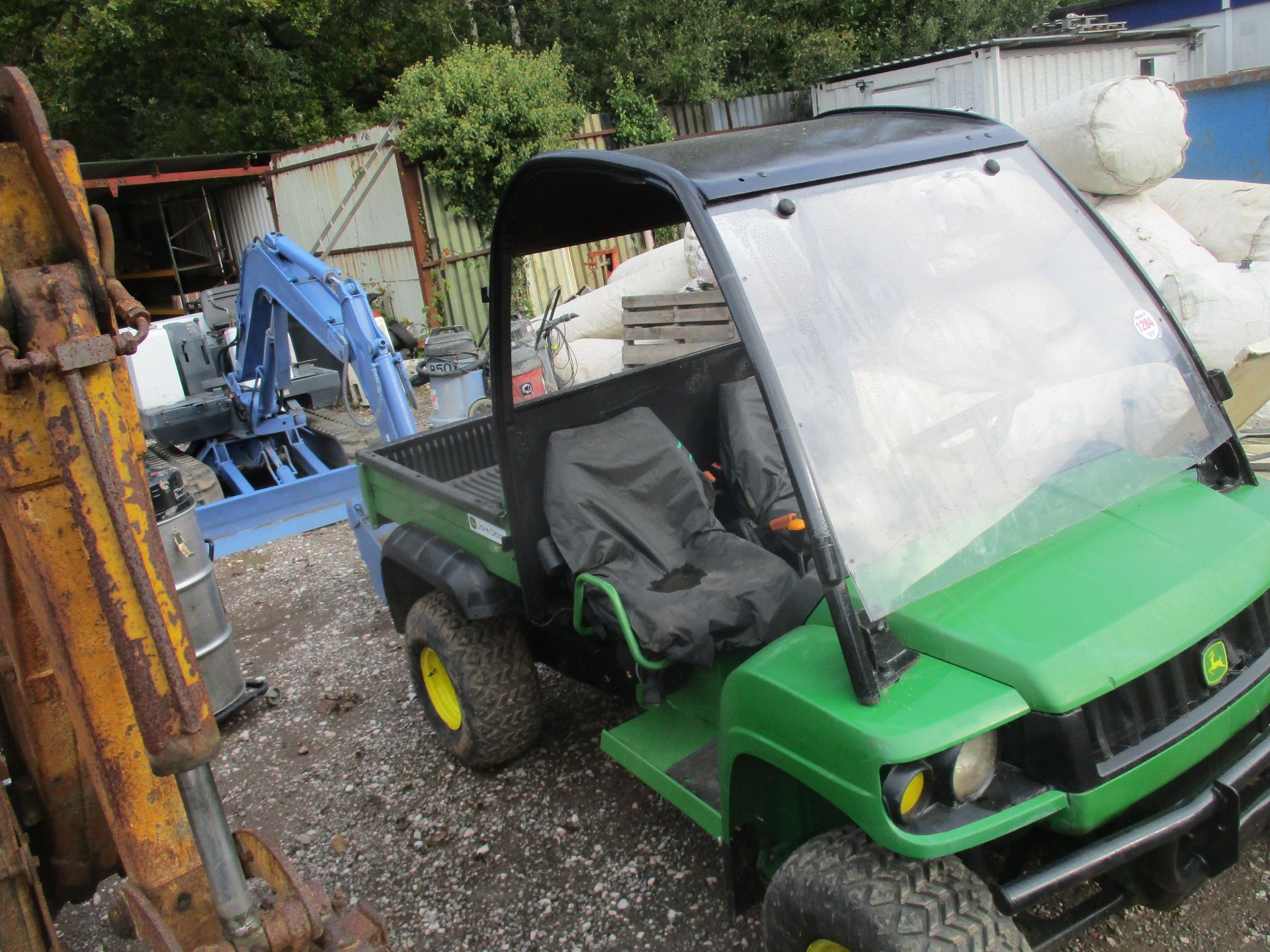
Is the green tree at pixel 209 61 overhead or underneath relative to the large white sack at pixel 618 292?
overhead

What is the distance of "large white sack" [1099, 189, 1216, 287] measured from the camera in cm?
526

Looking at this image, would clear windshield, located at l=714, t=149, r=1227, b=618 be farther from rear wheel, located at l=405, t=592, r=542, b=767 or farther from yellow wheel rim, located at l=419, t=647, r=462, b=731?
yellow wheel rim, located at l=419, t=647, r=462, b=731

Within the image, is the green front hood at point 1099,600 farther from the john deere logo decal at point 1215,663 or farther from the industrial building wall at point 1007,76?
the industrial building wall at point 1007,76

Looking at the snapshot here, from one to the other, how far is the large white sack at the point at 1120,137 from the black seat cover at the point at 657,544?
3.60 metres

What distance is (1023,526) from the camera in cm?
212

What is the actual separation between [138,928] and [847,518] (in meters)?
1.51

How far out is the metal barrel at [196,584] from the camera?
12.6 feet

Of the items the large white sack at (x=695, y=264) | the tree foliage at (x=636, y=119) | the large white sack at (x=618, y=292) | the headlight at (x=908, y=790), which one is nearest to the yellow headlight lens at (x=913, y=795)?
the headlight at (x=908, y=790)

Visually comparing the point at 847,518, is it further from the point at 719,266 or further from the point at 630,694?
the point at 630,694

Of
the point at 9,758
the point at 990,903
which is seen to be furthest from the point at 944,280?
the point at 9,758

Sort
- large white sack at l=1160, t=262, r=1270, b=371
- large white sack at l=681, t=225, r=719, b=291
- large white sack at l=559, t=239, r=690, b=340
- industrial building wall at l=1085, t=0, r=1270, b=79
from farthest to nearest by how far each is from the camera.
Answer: industrial building wall at l=1085, t=0, r=1270, b=79 → large white sack at l=559, t=239, r=690, b=340 → large white sack at l=681, t=225, r=719, b=291 → large white sack at l=1160, t=262, r=1270, b=371

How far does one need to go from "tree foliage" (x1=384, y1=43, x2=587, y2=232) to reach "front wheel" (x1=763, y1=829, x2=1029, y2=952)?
10.6 meters

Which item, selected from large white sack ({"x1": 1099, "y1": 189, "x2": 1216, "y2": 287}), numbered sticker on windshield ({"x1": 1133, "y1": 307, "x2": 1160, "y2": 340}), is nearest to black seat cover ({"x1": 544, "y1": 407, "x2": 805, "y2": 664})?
numbered sticker on windshield ({"x1": 1133, "y1": 307, "x2": 1160, "y2": 340})

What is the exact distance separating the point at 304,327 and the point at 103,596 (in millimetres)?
4578
